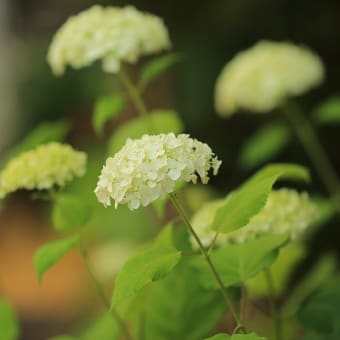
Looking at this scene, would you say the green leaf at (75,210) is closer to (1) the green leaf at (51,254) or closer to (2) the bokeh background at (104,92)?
(1) the green leaf at (51,254)

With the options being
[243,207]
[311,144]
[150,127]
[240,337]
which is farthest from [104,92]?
[240,337]

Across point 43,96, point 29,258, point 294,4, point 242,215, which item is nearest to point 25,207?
point 29,258

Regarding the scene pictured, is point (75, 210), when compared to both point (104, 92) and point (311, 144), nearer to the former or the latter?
point (311, 144)

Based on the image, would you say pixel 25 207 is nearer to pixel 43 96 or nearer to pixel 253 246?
pixel 43 96

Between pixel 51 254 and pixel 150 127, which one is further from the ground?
pixel 150 127

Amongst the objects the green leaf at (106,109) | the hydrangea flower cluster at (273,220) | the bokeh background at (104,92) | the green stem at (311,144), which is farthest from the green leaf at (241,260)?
the green stem at (311,144)

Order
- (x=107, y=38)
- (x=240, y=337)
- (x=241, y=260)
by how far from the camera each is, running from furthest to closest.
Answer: (x=107, y=38), (x=241, y=260), (x=240, y=337)
